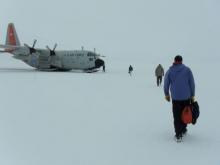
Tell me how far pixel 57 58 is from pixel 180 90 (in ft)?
105

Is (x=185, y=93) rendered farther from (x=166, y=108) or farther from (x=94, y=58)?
(x=94, y=58)

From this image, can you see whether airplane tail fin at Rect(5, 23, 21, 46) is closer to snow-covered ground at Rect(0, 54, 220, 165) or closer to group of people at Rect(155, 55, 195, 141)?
snow-covered ground at Rect(0, 54, 220, 165)

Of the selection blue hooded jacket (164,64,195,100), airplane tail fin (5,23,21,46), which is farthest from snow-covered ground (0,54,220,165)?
airplane tail fin (5,23,21,46)

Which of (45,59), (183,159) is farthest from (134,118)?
(45,59)

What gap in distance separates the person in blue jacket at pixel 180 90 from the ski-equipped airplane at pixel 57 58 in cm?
2963

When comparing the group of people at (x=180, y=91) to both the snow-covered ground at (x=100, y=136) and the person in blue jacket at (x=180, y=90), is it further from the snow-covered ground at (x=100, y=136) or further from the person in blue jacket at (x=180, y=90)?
the snow-covered ground at (x=100, y=136)

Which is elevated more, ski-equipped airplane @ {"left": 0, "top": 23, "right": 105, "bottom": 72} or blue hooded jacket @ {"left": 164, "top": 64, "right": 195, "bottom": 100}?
blue hooded jacket @ {"left": 164, "top": 64, "right": 195, "bottom": 100}

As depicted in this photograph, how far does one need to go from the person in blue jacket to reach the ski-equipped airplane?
29.6 m

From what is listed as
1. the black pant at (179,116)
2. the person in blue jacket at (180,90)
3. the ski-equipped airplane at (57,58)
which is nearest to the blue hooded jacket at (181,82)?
the person in blue jacket at (180,90)

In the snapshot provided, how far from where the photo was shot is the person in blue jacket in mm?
7121

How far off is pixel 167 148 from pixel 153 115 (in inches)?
156

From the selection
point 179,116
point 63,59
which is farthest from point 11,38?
point 179,116

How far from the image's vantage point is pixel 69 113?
1071 cm

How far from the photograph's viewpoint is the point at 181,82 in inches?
283
